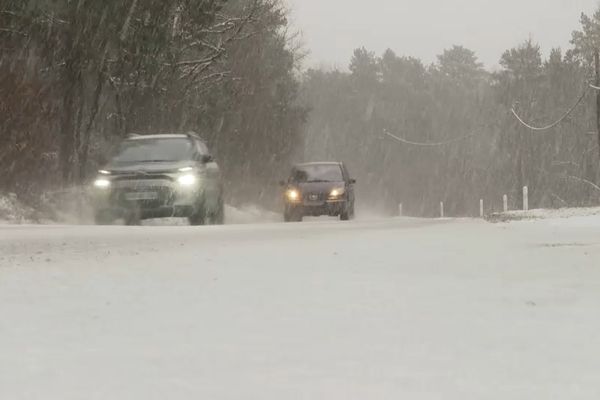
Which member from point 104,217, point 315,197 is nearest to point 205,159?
point 104,217

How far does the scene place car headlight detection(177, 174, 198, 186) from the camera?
1513cm

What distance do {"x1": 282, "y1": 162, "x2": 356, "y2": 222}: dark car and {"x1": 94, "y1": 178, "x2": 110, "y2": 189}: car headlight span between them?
23.0ft

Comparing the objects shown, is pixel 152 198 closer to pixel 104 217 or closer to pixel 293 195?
pixel 104 217

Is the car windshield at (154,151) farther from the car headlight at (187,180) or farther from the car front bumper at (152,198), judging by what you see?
the car front bumper at (152,198)

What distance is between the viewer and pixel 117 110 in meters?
24.3

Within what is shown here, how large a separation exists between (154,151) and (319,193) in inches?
250

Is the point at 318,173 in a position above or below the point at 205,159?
above

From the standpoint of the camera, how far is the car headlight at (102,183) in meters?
15.4

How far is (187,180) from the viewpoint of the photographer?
15.2m


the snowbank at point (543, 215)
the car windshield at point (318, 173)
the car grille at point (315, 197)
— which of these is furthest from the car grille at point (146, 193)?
the snowbank at point (543, 215)

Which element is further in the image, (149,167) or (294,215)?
(294,215)

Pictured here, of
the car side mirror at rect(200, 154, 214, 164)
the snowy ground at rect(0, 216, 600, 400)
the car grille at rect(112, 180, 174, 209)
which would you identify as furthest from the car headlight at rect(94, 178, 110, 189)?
the snowy ground at rect(0, 216, 600, 400)

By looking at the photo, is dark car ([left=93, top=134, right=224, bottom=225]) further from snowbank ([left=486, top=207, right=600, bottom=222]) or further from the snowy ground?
snowbank ([left=486, top=207, right=600, bottom=222])

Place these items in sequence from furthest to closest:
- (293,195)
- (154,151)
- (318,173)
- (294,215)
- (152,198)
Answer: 1. (318,173)
2. (294,215)
3. (293,195)
4. (154,151)
5. (152,198)
